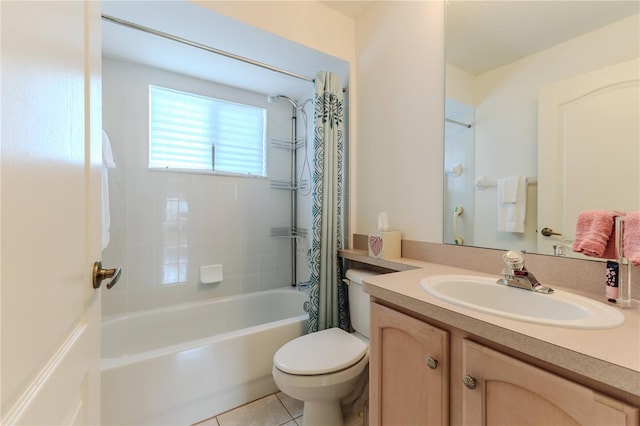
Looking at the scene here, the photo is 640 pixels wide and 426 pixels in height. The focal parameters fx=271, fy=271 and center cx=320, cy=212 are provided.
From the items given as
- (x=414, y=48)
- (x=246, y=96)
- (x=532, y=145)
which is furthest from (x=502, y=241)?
(x=246, y=96)

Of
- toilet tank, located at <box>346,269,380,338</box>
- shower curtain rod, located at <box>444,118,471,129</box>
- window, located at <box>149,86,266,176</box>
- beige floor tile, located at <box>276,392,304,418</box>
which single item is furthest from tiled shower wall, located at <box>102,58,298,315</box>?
shower curtain rod, located at <box>444,118,471,129</box>

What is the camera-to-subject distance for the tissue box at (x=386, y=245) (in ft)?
4.92

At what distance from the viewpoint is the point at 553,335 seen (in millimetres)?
578

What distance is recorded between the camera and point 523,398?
0.60m

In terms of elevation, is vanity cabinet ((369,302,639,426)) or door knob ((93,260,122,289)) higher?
door knob ((93,260,122,289))

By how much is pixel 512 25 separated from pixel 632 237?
3.11ft

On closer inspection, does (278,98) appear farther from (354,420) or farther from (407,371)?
(354,420)

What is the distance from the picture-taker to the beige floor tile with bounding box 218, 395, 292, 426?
4.77 feet

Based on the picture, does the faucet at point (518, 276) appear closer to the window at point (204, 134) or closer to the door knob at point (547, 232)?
the door knob at point (547, 232)

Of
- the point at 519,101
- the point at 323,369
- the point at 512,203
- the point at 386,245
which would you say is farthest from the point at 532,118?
the point at 323,369

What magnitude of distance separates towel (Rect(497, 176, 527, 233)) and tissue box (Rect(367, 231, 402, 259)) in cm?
51

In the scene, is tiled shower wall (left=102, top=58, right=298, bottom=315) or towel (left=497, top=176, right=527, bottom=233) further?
tiled shower wall (left=102, top=58, right=298, bottom=315)

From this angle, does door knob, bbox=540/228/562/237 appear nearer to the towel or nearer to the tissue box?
the towel

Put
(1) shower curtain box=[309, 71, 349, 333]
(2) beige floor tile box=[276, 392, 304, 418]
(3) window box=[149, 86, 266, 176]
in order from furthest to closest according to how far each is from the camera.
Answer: (3) window box=[149, 86, 266, 176] → (1) shower curtain box=[309, 71, 349, 333] → (2) beige floor tile box=[276, 392, 304, 418]
